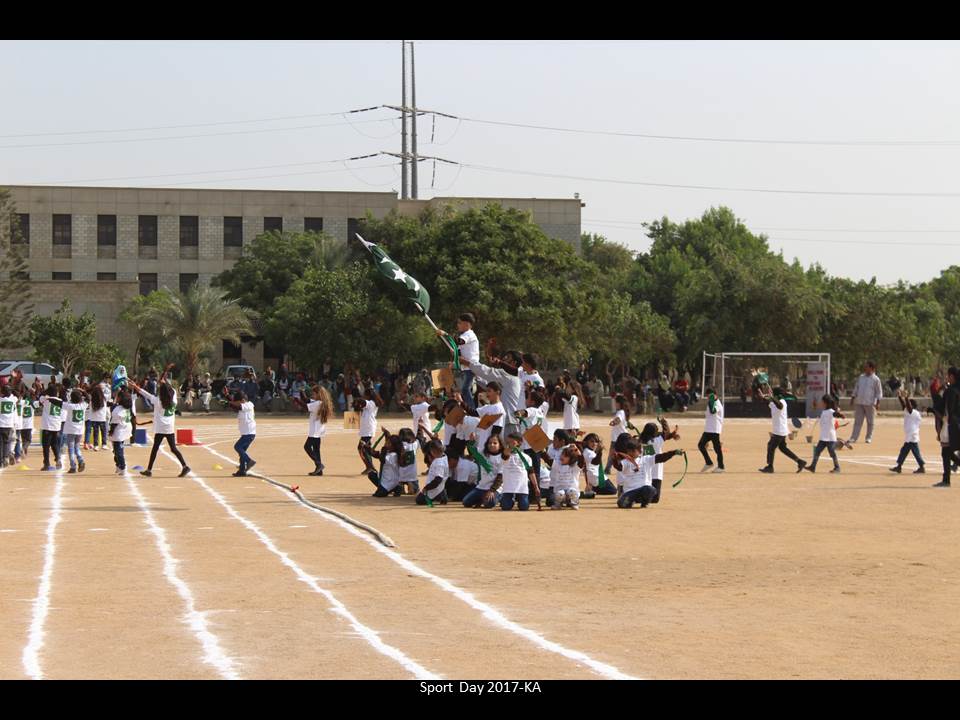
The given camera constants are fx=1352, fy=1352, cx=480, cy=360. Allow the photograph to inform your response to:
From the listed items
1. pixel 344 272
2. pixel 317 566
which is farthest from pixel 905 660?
pixel 344 272

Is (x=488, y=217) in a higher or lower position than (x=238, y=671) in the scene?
higher

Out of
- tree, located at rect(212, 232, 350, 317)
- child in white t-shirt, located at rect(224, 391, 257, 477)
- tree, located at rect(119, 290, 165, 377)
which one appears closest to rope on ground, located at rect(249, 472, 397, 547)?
child in white t-shirt, located at rect(224, 391, 257, 477)

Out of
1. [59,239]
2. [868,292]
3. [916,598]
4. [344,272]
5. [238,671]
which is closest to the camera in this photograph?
[238,671]

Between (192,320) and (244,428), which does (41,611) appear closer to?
(244,428)

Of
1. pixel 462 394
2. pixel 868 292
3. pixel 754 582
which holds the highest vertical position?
pixel 868 292

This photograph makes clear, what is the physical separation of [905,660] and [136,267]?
222ft

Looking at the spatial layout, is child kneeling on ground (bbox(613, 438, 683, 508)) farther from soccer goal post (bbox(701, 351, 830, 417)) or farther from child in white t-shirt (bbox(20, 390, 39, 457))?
soccer goal post (bbox(701, 351, 830, 417))

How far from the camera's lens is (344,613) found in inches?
402

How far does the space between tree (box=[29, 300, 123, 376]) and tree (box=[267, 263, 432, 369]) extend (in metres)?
7.26

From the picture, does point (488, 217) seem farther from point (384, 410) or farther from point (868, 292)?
point (868, 292)

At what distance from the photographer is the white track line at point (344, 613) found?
27.0 ft

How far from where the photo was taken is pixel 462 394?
20141mm

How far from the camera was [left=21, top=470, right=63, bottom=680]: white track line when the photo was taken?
8289 millimetres

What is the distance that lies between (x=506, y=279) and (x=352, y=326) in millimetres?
6743
